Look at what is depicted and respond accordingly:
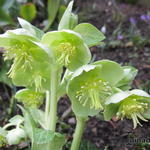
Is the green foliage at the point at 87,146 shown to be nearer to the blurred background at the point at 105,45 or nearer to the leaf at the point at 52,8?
the blurred background at the point at 105,45

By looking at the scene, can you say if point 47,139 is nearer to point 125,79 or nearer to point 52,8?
point 125,79

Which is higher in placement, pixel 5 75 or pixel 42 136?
pixel 5 75

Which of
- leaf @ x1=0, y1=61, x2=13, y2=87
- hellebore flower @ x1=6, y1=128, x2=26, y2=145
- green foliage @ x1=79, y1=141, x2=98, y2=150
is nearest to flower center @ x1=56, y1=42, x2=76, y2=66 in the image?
hellebore flower @ x1=6, y1=128, x2=26, y2=145

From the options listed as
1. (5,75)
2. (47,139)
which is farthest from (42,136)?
(5,75)

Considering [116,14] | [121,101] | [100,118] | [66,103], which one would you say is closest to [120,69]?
[121,101]

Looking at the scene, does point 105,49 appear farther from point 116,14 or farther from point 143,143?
point 143,143

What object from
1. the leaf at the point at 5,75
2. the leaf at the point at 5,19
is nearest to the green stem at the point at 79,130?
the leaf at the point at 5,75

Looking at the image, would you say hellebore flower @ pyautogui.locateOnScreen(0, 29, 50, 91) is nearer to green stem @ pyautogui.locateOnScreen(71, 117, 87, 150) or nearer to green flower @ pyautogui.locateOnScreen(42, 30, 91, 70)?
green flower @ pyautogui.locateOnScreen(42, 30, 91, 70)
